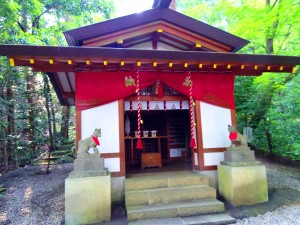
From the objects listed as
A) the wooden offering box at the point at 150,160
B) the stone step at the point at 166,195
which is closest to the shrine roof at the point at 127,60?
the stone step at the point at 166,195

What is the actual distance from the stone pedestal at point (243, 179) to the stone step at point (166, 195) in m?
0.43

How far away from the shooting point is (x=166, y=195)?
425 cm

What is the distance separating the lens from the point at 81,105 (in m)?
4.66

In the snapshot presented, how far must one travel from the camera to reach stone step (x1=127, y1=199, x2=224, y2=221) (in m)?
3.80

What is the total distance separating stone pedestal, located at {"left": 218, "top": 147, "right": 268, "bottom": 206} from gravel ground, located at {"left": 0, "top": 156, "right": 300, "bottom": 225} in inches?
8.2

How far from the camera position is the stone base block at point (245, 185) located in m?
4.38

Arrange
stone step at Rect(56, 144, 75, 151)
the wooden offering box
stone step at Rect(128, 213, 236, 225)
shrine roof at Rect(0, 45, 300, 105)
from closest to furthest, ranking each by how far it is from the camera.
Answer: stone step at Rect(128, 213, 236, 225), shrine roof at Rect(0, 45, 300, 105), the wooden offering box, stone step at Rect(56, 144, 75, 151)

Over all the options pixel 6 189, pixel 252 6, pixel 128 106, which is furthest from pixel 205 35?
pixel 6 189

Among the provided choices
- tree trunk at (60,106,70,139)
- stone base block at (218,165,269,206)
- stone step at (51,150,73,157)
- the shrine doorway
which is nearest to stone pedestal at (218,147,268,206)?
stone base block at (218,165,269,206)

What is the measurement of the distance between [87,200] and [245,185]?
130 inches

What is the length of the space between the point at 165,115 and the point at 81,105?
422cm

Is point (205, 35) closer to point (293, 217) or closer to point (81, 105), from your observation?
point (81, 105)

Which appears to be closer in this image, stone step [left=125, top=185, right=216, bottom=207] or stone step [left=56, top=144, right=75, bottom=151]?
stone step [left=125, top=185, right=216, bottom=207]

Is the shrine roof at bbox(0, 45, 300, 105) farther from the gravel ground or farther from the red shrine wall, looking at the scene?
the gravel ground
